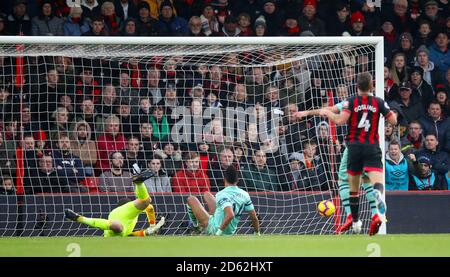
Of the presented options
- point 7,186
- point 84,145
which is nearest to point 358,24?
point 84,145

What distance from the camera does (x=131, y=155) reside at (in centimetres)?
1748

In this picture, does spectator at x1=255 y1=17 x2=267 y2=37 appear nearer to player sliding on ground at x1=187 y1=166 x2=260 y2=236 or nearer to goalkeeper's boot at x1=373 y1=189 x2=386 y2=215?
player sliding on ground at x1=187 y1=166 x2=260 y2=236

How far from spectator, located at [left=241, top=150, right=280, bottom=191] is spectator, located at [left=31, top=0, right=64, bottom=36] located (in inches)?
171

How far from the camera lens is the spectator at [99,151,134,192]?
17.3m

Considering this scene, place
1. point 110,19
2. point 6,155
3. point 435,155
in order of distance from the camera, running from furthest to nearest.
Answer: point 110,19, point 435,155, point 6,155

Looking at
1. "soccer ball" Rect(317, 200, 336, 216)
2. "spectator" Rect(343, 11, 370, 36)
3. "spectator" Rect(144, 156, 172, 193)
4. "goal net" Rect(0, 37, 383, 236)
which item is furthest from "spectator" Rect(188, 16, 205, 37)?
"soccer ball" Rect(317, 200, 336, 216)

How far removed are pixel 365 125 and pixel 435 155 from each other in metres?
5.24

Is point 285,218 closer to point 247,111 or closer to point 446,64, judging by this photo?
point 247,111

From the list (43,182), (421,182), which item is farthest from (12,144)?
(421,182)

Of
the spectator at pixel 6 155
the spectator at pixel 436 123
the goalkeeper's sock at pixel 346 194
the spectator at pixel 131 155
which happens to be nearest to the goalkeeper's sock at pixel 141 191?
the spectator at pixel 131 155

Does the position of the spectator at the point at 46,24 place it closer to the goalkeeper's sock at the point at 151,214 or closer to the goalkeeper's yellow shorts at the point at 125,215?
the goalkeeper's sock at the point at 151,214

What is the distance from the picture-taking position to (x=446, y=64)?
20766 mm

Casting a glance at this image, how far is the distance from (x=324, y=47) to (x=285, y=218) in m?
2.75

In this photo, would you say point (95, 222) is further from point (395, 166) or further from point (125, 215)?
point (395, 166)
